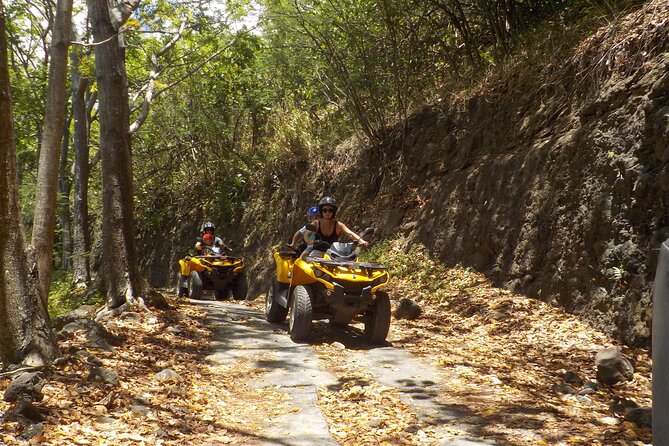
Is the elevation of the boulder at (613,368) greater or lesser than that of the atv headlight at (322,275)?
lesser

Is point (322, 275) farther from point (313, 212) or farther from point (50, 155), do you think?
point (50, 155)

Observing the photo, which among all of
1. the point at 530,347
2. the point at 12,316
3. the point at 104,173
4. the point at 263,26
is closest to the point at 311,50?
the point at 263,26

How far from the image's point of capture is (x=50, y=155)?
17.7ft

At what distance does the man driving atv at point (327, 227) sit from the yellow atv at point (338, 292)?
356 mm

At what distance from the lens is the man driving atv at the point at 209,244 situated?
1309 centimetres

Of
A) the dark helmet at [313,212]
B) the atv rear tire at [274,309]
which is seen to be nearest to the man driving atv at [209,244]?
the atv rear tire at [274,309]

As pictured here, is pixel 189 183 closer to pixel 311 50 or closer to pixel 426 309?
Result: pixel 311 50

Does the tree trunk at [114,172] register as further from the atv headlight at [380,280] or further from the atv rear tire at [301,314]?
the atv headlight at [380,280]

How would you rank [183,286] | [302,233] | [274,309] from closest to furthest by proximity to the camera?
[302,233], [274,309], [183,286]

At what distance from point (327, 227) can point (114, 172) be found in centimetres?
324

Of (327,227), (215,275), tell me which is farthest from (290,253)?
(215,275)

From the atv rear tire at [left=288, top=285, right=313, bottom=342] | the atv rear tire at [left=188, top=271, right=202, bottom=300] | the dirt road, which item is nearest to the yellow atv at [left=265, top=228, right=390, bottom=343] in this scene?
the atv rear tire at [left=288, top=285, right=313, bottom=342]

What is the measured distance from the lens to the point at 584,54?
26.1 feet

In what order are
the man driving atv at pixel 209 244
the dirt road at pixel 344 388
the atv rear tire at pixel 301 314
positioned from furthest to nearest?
1. the man driving atv at pixel 209 244
2. the atv rear tire at pixel 301 314
3. the dirt road at pixel 344 388
